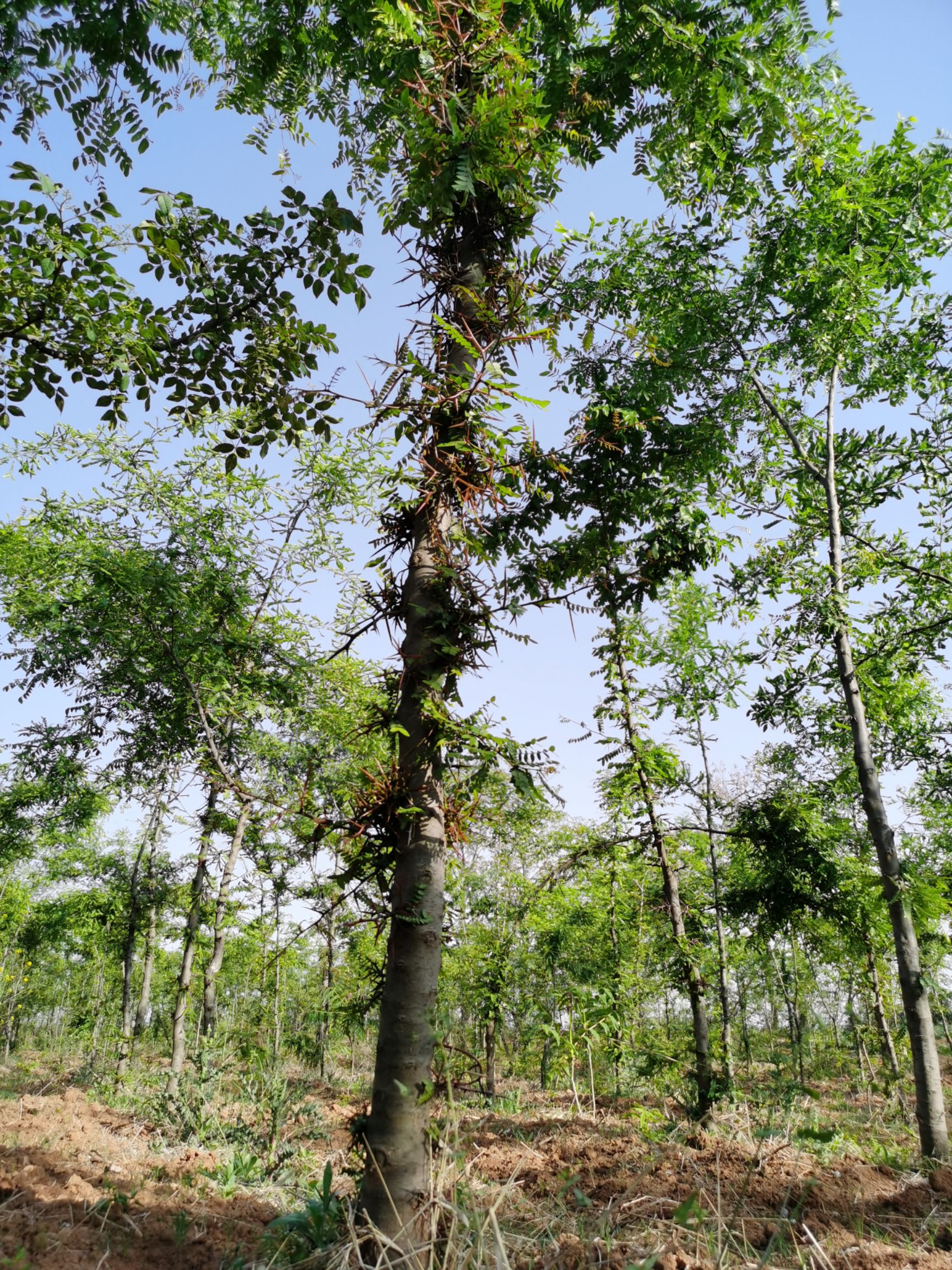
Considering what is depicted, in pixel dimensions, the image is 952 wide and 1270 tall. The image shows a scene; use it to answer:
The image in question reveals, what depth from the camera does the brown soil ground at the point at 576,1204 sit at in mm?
2473

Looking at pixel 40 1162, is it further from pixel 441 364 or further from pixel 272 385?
pixel 441 364

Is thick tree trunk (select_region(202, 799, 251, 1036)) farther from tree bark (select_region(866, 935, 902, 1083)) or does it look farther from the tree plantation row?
tree bark (select_region(866, 935, 902, 1083))

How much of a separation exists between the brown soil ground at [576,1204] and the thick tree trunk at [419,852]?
38 cm

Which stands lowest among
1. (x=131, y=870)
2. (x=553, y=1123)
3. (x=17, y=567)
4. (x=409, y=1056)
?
(x=553, y=1123)

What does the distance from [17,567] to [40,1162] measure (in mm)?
9725

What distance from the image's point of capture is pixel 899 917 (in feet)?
20.3

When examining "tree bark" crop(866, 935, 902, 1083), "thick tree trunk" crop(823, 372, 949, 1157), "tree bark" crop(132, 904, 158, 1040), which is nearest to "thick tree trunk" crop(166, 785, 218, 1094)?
"tree bark" crop(132, 904, 158, 1040)

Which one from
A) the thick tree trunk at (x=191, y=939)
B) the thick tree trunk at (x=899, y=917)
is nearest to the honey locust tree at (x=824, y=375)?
the thick tree trunk at (x=899, y=917)

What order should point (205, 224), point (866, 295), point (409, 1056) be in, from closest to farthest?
point (409, 1056)
point (205, 224)
point (866, 295)

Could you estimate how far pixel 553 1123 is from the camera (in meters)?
7.11

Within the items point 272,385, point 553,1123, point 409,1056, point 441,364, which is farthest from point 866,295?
point 553,1123

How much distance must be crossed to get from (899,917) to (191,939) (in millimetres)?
9173

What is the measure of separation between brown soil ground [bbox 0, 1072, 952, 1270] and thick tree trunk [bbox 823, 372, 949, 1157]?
0.94m

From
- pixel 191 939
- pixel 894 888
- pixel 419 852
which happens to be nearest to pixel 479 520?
pixel 419 852
